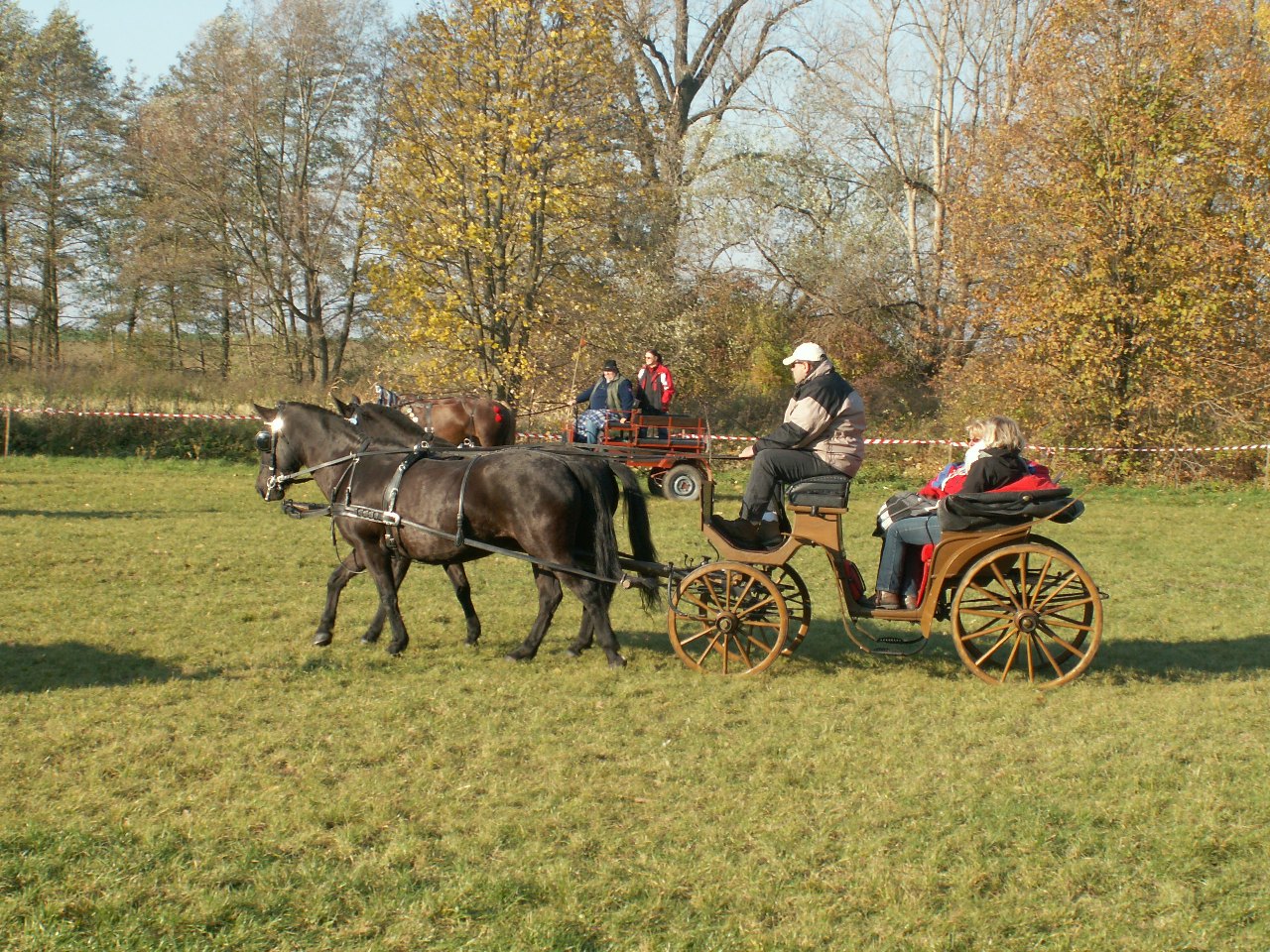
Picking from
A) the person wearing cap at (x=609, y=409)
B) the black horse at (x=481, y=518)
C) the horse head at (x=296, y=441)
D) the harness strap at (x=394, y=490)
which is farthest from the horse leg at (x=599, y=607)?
the person wearing cap at (x=609, y=409)

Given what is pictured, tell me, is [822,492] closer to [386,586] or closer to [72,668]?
[386,586]

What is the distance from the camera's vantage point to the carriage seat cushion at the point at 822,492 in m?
6.96

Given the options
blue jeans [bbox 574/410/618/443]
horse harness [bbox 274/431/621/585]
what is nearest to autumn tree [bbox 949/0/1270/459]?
blue jeans [bbox 574/410/618/443]

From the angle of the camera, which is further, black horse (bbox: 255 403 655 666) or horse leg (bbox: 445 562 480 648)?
horse leg (bbox: 445 562 480 648)

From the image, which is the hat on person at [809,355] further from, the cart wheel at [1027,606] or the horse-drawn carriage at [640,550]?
the cart wheel at [1027,606]

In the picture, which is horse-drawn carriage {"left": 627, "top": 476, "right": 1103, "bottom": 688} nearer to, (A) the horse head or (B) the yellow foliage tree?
(A) the horse head

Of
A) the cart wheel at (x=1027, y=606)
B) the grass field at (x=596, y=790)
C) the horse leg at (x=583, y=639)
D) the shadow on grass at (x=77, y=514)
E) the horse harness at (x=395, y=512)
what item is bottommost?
the grass field at (x=596, y=790)

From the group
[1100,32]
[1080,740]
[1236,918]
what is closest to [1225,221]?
[1100,32]

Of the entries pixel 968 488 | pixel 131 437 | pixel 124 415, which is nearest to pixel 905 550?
pixel 968 488

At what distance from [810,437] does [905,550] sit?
965mm

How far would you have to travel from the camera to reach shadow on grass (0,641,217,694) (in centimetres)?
666

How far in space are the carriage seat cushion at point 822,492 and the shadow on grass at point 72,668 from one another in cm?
381

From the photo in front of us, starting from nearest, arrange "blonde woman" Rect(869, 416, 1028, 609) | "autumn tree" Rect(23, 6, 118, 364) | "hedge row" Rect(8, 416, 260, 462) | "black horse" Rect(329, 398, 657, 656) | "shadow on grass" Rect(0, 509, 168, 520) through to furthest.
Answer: "blonde woman" Rect(869, 416, 1028, 609)
"black horse" Rect(329, 398, 657, 656)
"shadow on grass" Rect(0, 509, 168, 520)
"hedge row" Rect(8, 416, 260, 462)
"autumn tree" Rect(23, 6, 118, 364)

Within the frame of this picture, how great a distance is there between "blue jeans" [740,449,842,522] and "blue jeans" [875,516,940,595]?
21.1 inches
